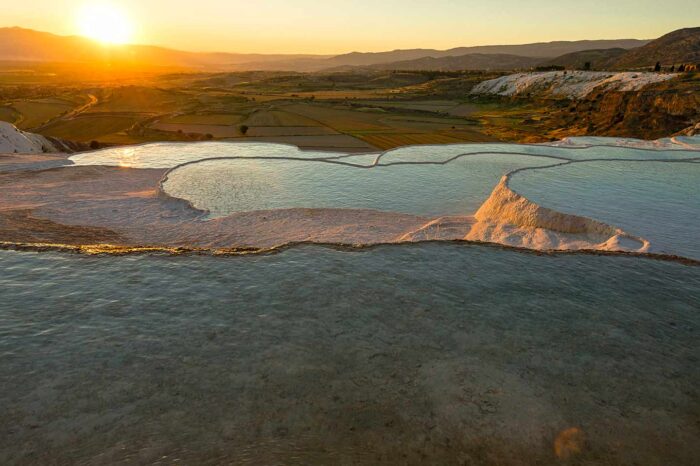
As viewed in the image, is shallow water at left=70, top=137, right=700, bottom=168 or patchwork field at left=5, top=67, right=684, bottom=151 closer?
shallow water at left=70, top=137, right=700, bottom=168

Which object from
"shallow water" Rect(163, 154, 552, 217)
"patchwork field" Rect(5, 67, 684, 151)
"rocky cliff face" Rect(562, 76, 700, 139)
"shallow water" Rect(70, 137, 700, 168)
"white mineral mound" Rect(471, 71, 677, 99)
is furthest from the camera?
"white mineral mound" Rect(471, 71, 677, 99)

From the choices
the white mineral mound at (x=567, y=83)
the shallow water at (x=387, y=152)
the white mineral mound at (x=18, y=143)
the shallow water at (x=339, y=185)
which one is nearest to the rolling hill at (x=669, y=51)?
the white mineral mound at (x=567, y=83)

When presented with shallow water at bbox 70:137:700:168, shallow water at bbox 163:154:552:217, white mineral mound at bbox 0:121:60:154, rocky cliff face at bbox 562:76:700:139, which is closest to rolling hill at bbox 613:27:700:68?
rocky cliff face at bbox 562:76:700:139

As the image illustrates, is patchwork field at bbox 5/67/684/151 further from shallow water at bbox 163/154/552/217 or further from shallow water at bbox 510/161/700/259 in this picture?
shallow water at bbox 510/161/700/259

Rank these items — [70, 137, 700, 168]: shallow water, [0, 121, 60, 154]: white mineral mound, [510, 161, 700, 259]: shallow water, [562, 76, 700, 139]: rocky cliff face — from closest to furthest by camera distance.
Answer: [510, 161, 700, 259]: shallow water < [70, 137, 700, 168]: shallow water < [0, 121, 60, 154]: white mineral mound < [562, 76, 700, 139]: rocky cliff face

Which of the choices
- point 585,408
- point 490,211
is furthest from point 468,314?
point 490,211

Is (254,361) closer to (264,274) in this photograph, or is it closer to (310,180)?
(264,274)
